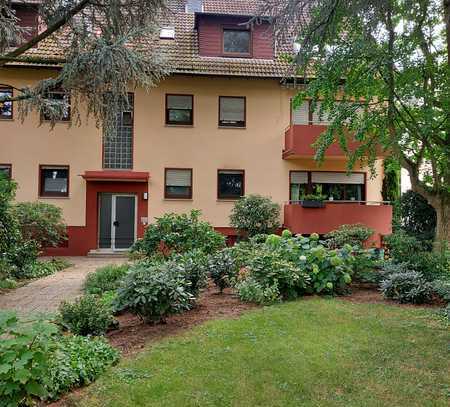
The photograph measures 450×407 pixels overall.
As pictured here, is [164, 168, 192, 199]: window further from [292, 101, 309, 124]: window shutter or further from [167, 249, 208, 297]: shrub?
[167, 249, 208, 297]: shrub

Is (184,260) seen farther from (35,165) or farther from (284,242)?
(35,165)

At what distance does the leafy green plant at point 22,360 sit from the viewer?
3.25 meters

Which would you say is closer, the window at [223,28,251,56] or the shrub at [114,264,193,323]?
the shrub at [114,264,193,323]

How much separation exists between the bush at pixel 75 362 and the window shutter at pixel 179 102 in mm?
14576

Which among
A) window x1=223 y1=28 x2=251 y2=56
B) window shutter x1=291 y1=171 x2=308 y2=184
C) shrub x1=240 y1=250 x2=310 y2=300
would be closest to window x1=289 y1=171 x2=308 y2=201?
window shutter x1=291 y1=171 x2=308 y2=184

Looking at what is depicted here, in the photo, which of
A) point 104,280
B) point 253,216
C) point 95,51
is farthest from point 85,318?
point 253,216

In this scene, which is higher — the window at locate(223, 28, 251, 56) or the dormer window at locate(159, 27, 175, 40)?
the dormer window at locate(159, 27, 175, 40)

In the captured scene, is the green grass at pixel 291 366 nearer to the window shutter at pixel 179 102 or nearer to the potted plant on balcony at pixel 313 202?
the potted plant on balcony at pixel 313 202

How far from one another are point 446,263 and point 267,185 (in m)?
10.7

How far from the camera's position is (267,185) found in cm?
1852

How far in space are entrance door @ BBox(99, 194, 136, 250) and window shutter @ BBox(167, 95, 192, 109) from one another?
13.4ft

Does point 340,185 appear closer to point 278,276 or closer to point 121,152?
point 121,152

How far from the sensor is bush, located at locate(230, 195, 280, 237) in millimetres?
16672

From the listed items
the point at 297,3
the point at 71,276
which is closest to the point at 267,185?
the point at 71,276
